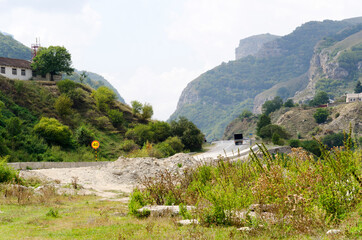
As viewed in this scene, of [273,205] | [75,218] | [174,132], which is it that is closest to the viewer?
[273,205]

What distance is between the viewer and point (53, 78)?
64.1 metres

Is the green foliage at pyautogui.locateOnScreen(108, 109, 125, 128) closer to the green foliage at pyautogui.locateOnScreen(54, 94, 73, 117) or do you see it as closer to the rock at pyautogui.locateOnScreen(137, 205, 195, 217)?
the green foliage at pyautogui.locateOnScreen(54, 94, 73, 117)

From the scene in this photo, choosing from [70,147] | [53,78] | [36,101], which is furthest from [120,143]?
[53,78]

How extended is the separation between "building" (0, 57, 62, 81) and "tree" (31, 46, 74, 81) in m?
0.95

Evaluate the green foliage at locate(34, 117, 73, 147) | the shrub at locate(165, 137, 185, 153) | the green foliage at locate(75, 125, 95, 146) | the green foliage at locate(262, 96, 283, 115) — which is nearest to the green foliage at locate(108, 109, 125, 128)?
the shrub at locate(165, 137, 185, 153)

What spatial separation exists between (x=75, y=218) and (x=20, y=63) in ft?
193

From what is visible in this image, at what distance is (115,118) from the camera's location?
55844 mm

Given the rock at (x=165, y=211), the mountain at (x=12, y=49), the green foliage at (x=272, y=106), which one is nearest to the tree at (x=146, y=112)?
the rock at (x=165, y=211)

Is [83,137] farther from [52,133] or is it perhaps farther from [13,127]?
[13,127]

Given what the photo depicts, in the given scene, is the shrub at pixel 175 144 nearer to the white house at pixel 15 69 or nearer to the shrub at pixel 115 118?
the shrub at pixel 115 118

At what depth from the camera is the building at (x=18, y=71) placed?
56.4m

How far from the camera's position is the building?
185 feet

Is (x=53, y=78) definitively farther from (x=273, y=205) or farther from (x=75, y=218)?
(x=273, y=205)

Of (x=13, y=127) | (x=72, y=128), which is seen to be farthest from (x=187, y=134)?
(x=13, y=127)
